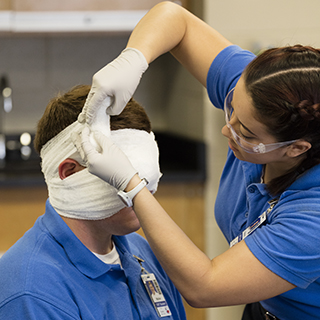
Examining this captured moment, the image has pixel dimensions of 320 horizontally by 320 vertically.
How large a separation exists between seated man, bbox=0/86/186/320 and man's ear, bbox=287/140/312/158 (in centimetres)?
33

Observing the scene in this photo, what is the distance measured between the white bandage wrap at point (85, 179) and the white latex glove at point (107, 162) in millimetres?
65

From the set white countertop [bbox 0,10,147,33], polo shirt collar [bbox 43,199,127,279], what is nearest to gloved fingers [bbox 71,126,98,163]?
polo shirt collar [bbox 43,199,127,279]

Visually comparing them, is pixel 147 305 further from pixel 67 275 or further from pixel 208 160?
pixel 208 160

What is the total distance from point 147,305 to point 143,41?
73cm

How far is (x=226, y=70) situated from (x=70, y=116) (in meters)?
0.50

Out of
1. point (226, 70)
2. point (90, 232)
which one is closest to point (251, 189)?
point (226, 70)

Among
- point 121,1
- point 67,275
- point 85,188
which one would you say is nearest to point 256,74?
point 85,188

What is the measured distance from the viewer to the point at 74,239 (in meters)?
1.08

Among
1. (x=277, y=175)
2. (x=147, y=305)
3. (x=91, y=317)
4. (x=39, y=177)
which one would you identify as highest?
(x=277, y=175)

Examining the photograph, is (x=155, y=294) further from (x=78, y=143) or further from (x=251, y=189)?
(x=78, y=143)

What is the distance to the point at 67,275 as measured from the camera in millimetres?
1040

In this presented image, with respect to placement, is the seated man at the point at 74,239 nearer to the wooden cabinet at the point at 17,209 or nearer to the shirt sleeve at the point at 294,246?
the shirt sleeve at the point at 294,246

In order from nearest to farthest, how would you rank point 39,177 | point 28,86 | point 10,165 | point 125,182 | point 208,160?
point 125,182
point 39,177
point 208,160
point 10,165
point 28,86

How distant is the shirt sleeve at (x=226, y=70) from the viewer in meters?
1.31
